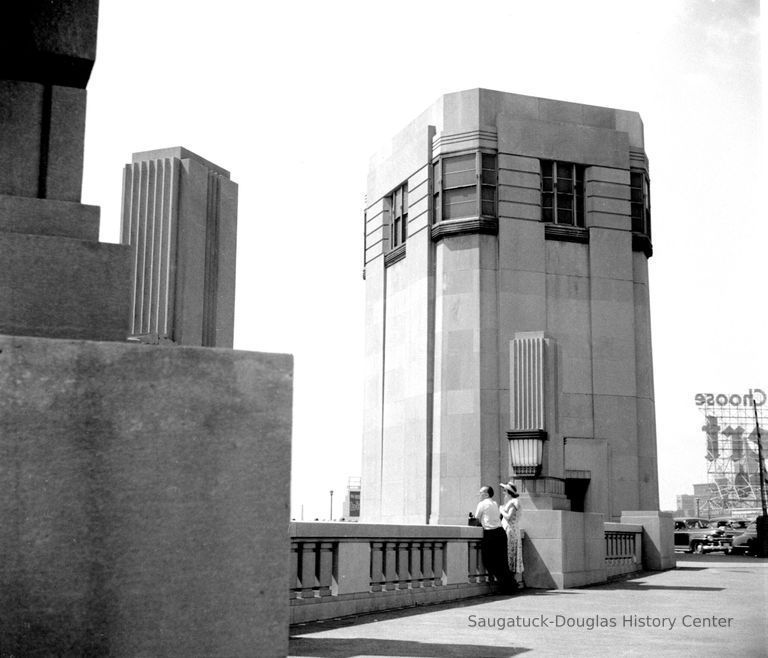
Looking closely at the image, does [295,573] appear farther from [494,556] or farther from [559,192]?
[559,192]

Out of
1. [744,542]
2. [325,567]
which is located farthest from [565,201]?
[325,567]

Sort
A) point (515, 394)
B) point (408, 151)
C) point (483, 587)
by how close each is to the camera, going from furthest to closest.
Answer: point (408, 151) < point (515, 394) < point (483, 587)

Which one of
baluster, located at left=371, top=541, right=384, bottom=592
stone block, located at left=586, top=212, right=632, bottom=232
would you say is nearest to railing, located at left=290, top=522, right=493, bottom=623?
baluster, located at left=371, top=541, right=384, bottom=592

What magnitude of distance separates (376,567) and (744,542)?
3201 centimetres

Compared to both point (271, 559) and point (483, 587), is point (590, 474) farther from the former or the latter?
point (271, 559)

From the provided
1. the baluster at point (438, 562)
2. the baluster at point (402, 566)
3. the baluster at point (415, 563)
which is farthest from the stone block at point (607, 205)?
the baluster at point (402, 566)

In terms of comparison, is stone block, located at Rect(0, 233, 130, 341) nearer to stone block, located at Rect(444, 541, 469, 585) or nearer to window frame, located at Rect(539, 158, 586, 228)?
stone block, located at Rect(444, 541, 469, 585)

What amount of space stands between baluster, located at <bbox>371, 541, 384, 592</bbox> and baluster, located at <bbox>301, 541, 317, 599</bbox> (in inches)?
66.1

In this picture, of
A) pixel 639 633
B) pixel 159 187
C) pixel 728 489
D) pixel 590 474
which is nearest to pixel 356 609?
pixel 639 633

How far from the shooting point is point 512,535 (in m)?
17.2

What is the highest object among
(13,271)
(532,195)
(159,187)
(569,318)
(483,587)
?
(532,195)

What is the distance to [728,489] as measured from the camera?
115375mm

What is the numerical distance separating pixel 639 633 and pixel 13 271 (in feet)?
26.8

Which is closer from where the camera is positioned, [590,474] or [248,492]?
[248,492]
